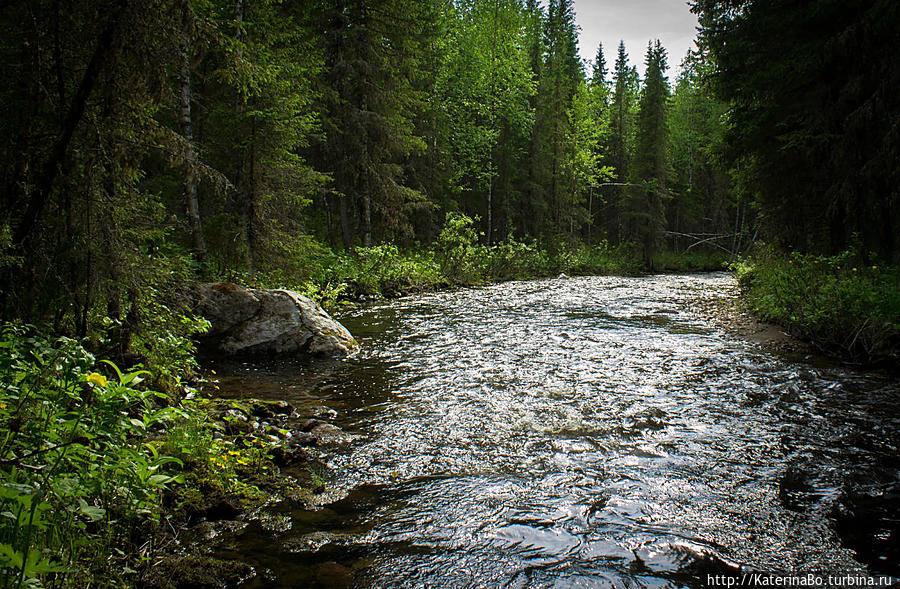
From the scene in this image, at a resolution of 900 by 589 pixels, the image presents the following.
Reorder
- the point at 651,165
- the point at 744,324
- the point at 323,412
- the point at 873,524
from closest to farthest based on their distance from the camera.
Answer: the point at 873,524 < the point at 323,412 < the point at 744,324 < the point at 651,165

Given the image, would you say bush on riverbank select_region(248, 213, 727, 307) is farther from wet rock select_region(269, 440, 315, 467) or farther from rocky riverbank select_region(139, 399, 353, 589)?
wet rock select_region(269, 440, 315, 467)

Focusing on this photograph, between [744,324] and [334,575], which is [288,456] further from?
[744,324]

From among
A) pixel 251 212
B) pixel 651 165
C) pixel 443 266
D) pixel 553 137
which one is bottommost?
pixel 443 266

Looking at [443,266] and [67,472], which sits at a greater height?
[443,266]

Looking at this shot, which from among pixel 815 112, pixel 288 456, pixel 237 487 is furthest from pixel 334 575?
pixel 815 112

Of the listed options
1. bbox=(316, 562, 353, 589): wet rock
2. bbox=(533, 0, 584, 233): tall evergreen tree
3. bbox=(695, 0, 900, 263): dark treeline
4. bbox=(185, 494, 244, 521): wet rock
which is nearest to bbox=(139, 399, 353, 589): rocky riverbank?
bbox=(185, 494, 244, 521): wet rock

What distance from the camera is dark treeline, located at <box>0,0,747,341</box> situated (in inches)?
161

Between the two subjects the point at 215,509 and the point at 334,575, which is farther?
the point at 215,509

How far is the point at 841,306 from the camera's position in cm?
789

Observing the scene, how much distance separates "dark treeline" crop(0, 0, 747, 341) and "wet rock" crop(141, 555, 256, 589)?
8.47 feet

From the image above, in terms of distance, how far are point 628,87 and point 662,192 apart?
22738 mm

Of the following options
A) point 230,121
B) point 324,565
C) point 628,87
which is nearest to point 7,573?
point 324,565

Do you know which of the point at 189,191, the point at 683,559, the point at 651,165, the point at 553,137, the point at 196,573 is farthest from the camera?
the point at 651,165

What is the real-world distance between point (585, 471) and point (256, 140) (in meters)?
10.4
